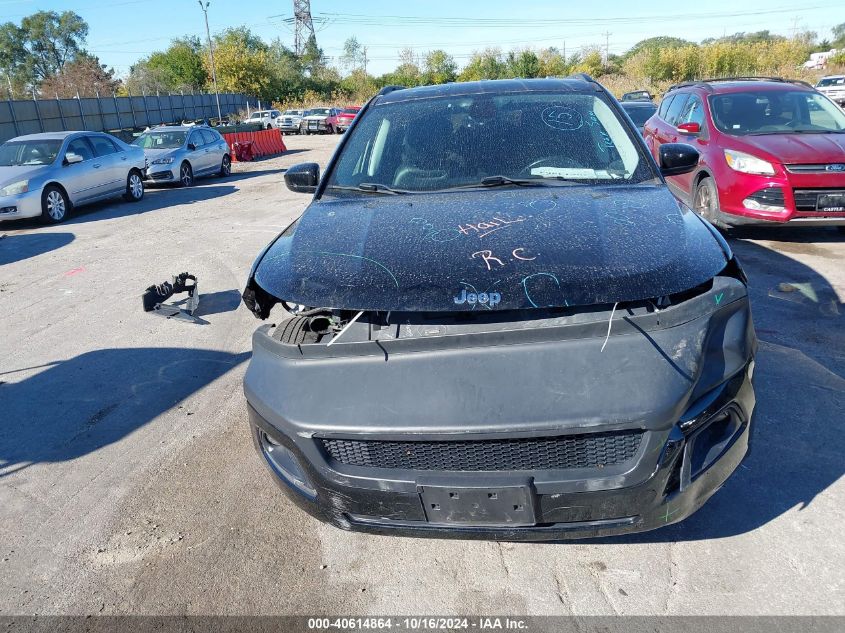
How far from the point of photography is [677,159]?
12.5ft

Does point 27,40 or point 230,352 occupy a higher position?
point 27,40

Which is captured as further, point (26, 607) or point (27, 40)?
point (27, 40)

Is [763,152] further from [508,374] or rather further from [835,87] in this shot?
[835,87]

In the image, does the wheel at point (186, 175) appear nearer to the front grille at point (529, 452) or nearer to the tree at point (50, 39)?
the front grille at point (529, 452)

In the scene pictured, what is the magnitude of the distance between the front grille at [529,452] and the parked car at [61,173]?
37.6 ft

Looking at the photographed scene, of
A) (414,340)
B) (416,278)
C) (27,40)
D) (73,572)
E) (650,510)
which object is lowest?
(73,572)

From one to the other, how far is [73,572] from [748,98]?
864 centimetres

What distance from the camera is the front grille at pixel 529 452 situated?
2082 millimetres

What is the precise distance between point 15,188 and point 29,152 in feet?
4.69

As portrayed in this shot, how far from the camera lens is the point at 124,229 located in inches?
425

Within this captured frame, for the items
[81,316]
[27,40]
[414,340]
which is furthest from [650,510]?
[27,40]

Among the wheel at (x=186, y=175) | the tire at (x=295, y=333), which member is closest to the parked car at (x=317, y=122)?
the wheel at (x=186, y=175)

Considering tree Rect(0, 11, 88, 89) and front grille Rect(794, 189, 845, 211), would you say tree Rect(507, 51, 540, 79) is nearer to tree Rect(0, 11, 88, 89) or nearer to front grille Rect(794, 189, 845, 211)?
front grille Rect(794, 189, 845, 211)

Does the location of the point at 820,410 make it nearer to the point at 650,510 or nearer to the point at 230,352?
the point at 650,510
